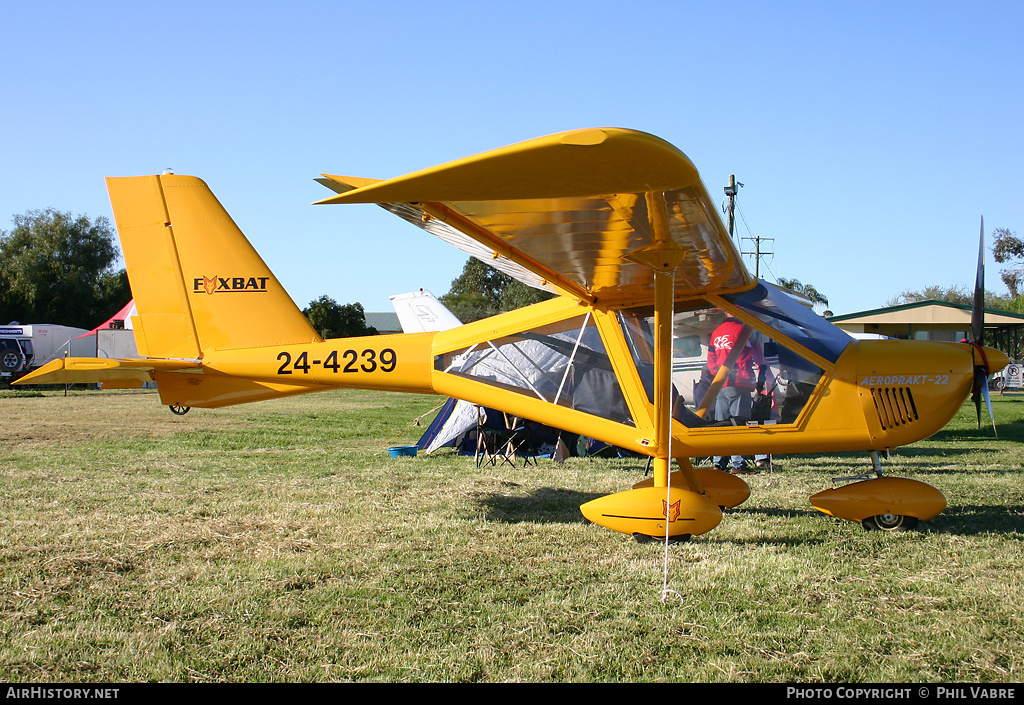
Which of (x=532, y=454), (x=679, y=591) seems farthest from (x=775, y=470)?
(x=679, y=591)

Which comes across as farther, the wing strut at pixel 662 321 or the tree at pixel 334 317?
the tree at pixel 334 317

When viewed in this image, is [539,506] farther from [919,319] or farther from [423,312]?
[919,319]

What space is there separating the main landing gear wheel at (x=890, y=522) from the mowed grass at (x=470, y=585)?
158mm

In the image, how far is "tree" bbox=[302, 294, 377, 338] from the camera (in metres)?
40.2

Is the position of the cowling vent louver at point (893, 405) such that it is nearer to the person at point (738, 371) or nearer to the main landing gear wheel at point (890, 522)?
the main landing gear wheel at point (890, 522)

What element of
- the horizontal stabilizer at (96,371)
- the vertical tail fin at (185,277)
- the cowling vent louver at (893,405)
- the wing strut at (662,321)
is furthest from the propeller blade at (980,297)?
the horizontal stabilizer at (96,371)

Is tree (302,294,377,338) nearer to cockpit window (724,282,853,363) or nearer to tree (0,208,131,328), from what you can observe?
tree (0,208,131,328)

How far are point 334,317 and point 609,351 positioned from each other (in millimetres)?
37114

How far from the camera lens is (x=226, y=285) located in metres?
6.75

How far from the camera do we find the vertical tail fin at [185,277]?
6652 millimetres

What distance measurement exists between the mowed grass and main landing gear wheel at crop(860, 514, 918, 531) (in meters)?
0.16

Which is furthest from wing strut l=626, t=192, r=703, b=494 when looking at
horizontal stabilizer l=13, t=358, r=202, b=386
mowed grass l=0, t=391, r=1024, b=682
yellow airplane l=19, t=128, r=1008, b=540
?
horizontal stabilizer l=13, t=358, r=202, b=386
